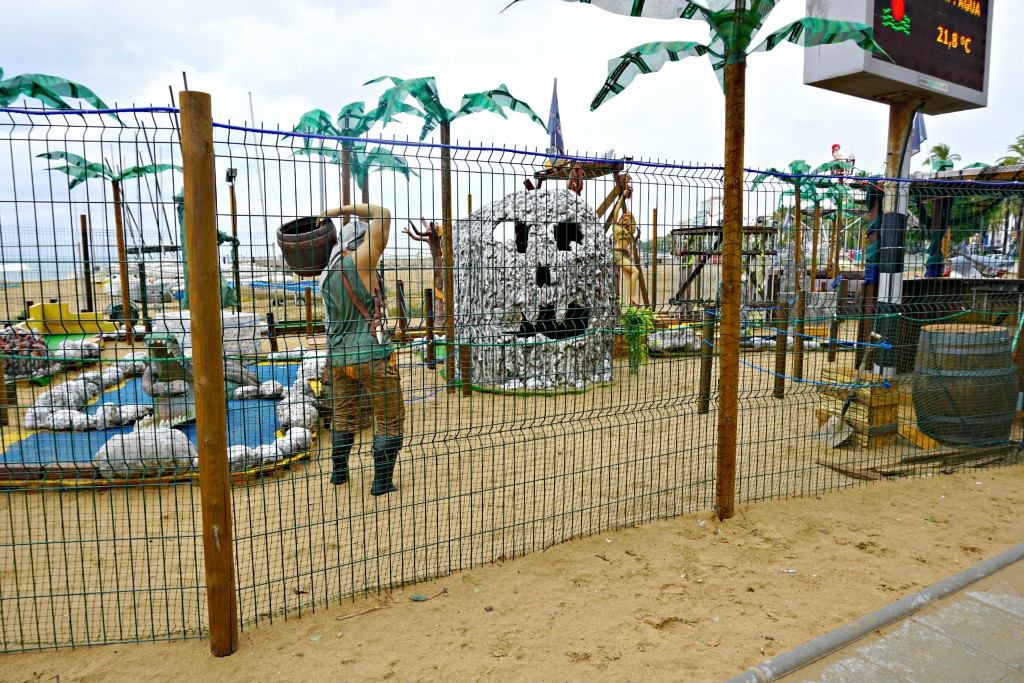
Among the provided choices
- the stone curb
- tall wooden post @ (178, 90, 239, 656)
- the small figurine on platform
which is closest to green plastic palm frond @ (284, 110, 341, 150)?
the small figurine on platform

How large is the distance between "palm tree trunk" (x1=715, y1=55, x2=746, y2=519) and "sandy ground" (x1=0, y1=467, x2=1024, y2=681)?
28.4 inches

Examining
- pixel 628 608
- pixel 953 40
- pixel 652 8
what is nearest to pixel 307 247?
pixel 652 8

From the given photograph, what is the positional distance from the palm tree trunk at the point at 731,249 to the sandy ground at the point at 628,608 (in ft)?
2.37

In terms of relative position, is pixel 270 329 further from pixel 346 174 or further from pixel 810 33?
pixel 810 33

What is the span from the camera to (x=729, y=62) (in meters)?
3.79

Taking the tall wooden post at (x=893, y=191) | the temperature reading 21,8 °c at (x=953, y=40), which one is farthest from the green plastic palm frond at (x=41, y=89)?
the temperature reading 21,8 °c at (x=953, y=40)

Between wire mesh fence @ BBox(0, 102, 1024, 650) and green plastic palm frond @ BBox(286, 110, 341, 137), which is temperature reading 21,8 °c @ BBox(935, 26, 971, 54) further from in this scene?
green plastic palm frond @ BBox(286, 110, 341, 137)

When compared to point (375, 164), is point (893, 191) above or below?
above

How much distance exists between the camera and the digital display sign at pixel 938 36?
645cm

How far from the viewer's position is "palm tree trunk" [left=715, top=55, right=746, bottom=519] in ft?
12.5

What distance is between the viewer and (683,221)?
4496 millimetres

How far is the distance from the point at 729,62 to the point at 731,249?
3.56ft

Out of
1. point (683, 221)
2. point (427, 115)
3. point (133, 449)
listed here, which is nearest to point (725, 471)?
point (683, 221)

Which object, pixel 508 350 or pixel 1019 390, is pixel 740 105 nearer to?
pixel 1019 390
